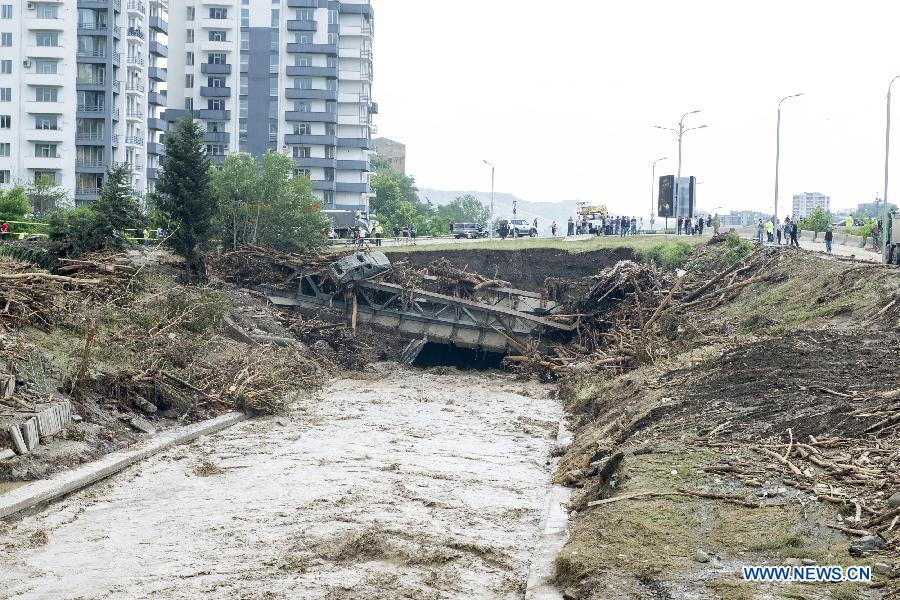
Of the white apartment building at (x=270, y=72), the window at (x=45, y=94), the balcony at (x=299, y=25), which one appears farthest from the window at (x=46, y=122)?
the balcony at (x=299, y=25)

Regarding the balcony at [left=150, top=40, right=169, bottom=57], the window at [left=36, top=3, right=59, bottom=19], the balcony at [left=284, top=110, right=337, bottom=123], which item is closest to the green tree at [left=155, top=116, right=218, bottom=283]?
the window at [left=36, top=3, right=59, bottom=19]

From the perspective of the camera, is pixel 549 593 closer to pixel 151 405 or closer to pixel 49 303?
pixel 151 405

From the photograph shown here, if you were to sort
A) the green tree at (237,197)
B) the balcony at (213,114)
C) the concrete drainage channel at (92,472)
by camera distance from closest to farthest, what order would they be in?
the concrete drainage channel at (92,472), the green tree at (237,197), the balcony at (213,114)

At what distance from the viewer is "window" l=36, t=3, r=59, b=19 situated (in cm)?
9006

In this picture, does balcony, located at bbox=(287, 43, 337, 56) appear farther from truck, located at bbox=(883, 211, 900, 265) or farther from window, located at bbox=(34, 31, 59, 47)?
truck, located at bbox=(883, 211, 900, 265)

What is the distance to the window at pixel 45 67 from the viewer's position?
90.6m

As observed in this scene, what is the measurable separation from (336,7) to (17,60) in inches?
1584

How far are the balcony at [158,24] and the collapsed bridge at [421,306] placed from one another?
2714 inches

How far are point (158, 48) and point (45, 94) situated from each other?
19.0m

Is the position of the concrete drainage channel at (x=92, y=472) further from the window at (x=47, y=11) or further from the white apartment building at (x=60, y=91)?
the window at (x=47, y=11)

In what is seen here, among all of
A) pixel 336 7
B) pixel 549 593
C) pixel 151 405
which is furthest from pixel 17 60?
pixel 549 593

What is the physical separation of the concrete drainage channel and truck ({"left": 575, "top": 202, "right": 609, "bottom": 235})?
57.2 m

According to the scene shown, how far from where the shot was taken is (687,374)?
79.2 ft

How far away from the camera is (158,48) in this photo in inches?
4240
